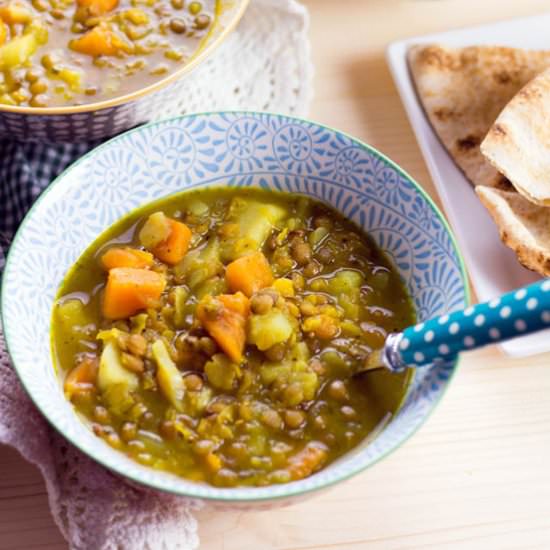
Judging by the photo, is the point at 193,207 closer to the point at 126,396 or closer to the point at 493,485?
the point at 126,396

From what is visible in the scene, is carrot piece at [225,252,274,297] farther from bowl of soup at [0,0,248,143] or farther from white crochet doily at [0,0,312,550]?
bowl of soup at [0,0,248,143]

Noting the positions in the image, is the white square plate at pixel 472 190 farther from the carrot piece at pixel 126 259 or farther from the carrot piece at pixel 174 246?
the carrot piece at pixel 126 259

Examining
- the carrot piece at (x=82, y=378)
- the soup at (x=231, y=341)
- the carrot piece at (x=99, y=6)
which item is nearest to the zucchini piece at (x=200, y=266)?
the soup at (x=231, y=341)

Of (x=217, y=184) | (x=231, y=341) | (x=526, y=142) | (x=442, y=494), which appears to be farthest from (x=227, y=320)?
(x=526, y=142)

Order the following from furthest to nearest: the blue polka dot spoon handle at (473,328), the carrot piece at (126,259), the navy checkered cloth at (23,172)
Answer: the navy checkered cloth at (23,172), the carrot piece at (126,259), the blue polka dot spoon handle at (473,328)

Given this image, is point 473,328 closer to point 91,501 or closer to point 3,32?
point 91,501

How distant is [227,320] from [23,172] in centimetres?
119

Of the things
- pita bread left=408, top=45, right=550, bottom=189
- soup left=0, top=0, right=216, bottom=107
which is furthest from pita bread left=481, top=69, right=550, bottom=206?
soup left=0, top=0, right=216, bottom=107

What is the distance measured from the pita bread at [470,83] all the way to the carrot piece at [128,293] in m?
1.37

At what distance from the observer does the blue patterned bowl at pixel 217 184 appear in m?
2.10

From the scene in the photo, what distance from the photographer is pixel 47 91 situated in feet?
9.89

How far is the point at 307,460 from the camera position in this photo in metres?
2.10

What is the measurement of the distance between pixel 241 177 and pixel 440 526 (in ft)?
4.02

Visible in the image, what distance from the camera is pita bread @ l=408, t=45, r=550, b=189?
321 cm
